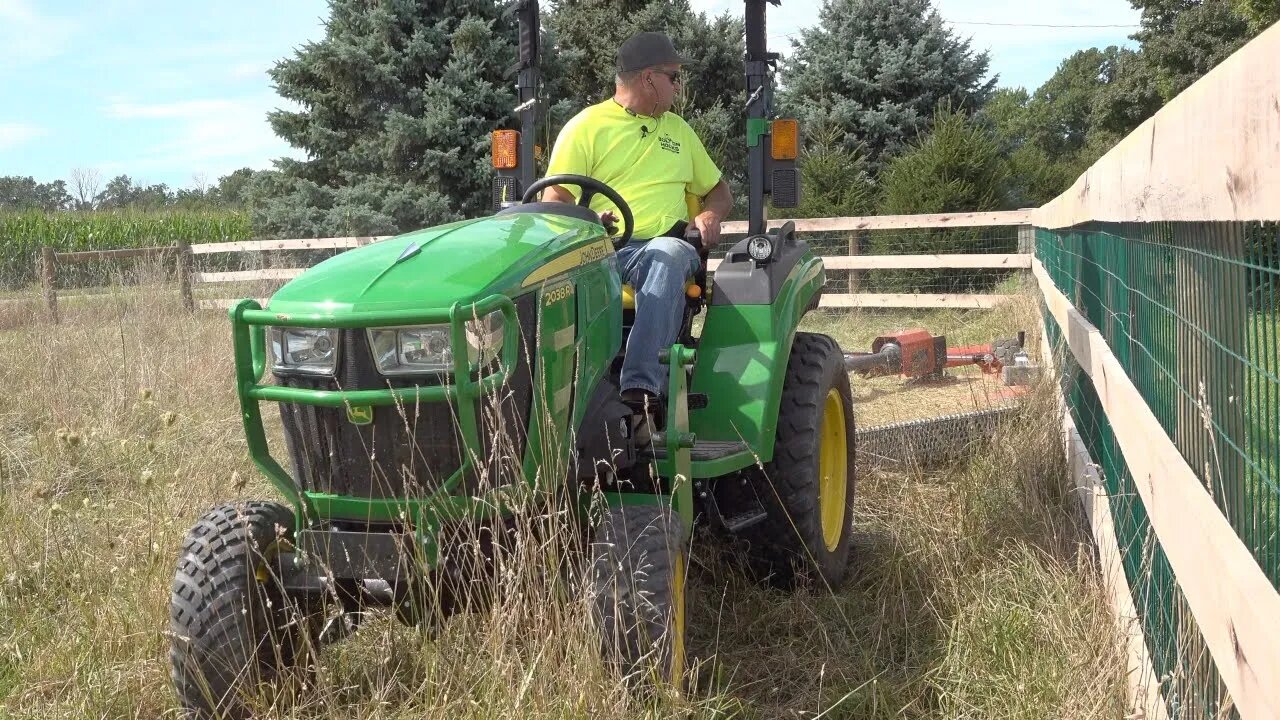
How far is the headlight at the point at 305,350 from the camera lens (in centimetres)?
236

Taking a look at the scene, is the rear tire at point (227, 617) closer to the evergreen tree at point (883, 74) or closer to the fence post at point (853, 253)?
the fence post at point (853, 253)

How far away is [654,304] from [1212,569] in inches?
72.3

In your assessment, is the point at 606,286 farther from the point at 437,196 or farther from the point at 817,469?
the point at 437,196

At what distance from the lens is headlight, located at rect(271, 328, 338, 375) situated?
2.36 metres

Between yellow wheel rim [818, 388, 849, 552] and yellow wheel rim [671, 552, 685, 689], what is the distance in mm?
1266

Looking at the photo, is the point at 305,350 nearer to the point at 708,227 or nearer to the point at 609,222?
the point at 609,222

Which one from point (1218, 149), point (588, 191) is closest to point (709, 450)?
point (588, 191)

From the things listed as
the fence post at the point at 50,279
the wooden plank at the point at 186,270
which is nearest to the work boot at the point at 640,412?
the fence post at the point at 50,279

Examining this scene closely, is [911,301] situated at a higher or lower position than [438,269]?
lower

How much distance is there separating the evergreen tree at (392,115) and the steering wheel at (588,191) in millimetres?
9942

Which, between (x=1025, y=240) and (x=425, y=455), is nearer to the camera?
(x=425, y=455)

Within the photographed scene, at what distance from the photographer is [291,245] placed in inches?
494

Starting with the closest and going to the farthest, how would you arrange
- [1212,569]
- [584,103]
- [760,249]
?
[1212,569] → [760,249] → [584,103]

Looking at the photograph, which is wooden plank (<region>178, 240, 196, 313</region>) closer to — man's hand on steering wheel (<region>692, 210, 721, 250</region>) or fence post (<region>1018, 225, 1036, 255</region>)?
man's hand on steering wheel (<region>692, 210, 721, 250</region>)
